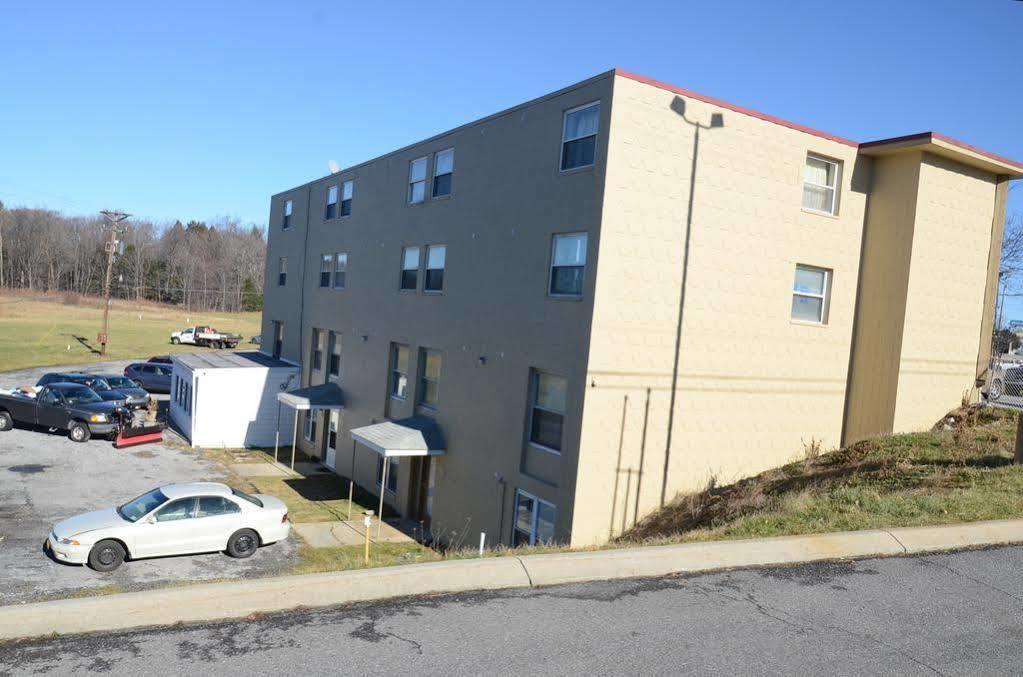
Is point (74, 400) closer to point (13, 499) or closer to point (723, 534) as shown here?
point (13, 499)

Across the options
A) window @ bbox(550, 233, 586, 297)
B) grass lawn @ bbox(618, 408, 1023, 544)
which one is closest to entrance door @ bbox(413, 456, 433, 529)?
grass lawn @ bbox(618, 408, 1023, 544)

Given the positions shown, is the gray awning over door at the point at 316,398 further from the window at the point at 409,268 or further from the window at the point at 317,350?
the window at the point at 409,268

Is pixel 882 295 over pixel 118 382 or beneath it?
over

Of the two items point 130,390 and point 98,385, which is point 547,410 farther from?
point 98,385

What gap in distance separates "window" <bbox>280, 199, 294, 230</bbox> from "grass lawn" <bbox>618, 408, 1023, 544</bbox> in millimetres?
23366

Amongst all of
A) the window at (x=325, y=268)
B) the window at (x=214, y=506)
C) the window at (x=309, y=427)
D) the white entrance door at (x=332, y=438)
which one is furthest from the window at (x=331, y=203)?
the window at (x=214, y=506)

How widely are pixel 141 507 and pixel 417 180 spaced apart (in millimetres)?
11602

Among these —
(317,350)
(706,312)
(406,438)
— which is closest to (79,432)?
(317,350)

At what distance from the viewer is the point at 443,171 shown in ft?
67.7

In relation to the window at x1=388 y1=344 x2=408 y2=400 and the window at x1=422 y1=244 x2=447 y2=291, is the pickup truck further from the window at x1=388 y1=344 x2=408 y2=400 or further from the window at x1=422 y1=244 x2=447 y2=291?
the window at x1=422 y1=244 x2=447 y2=291

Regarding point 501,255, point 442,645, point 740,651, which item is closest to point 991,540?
point 740,651

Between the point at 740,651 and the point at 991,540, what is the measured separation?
4.64 m

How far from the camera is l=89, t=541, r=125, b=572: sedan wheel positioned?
45.7 ft

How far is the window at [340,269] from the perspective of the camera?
26806 mm
